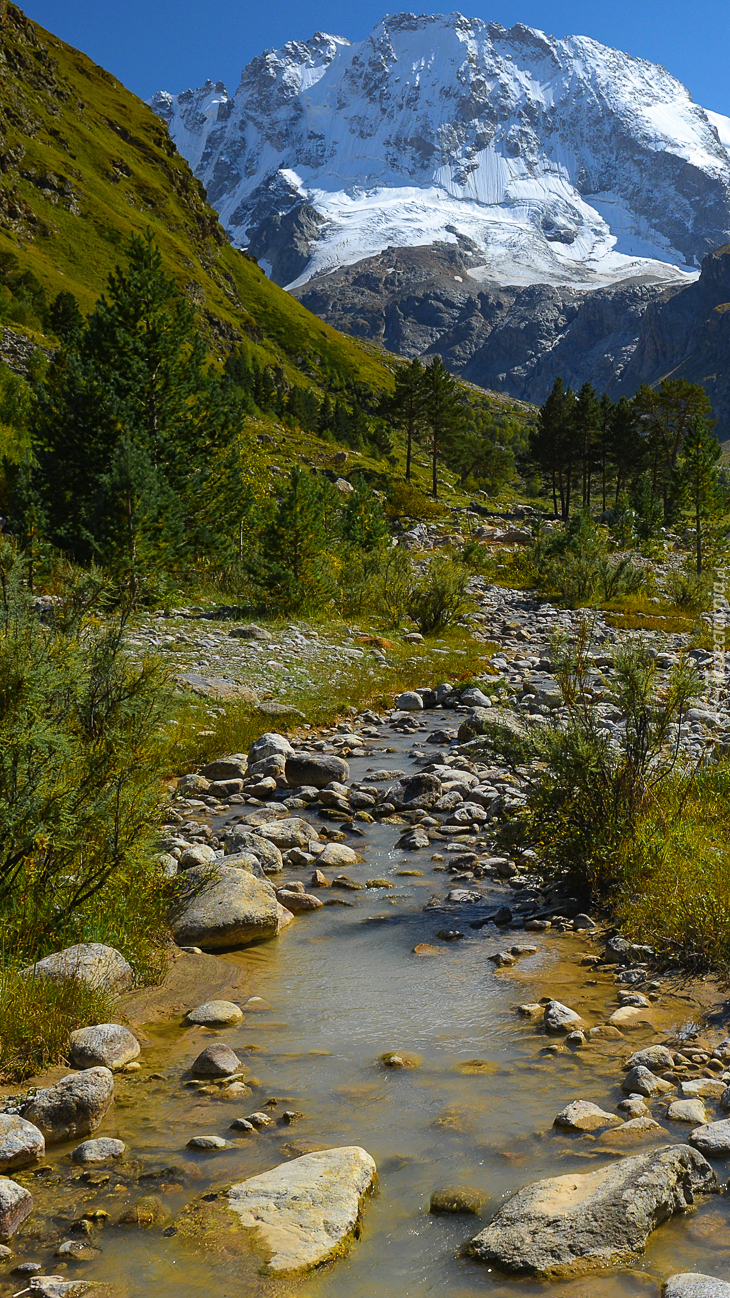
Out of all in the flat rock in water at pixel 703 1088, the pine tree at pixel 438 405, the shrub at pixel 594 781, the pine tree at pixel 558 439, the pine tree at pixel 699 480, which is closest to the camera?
the flat rock in water at pixel 703 1088

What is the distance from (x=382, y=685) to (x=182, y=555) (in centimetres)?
770

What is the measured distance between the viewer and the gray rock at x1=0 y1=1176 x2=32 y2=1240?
9.94 feet

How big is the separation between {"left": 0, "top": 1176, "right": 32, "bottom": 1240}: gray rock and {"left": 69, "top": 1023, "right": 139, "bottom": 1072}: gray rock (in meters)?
0.99

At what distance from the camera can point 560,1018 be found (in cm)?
471

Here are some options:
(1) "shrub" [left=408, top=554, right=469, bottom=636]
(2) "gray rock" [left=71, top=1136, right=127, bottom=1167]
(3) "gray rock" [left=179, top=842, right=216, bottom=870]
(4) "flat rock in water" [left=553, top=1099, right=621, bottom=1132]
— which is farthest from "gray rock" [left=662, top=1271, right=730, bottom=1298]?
(1) "shrub" [left=408, top=554, right=469, bottom=636]

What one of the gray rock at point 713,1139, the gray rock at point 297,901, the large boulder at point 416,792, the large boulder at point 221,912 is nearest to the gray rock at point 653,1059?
the gray rock at point 713,1139

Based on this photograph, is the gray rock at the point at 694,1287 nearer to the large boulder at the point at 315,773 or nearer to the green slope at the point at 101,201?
the large boulder at the point at 315,773

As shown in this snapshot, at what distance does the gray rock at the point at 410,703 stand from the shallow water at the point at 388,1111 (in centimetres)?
871

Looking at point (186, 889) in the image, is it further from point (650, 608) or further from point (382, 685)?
point (650, 608)

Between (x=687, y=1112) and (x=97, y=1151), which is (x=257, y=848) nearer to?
(x=97, y=1151)

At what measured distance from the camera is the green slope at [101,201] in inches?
3124

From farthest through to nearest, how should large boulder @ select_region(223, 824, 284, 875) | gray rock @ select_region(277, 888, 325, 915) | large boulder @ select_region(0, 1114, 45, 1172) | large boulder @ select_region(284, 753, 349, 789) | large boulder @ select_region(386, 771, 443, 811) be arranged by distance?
large boulder @ select_region(284, 753, 349, 789)
large boulder @ select_region(386, 771, 443, 811)
large boulder @ select_region(223, 824, 284, 875)
gray rock @ select_region(277, 888, 325, 915)
large boulder @ select_region(0, 1114, 45, 1172)

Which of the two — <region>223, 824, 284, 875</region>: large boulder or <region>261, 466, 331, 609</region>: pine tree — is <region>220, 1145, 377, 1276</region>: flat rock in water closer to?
<region>223, 824, 284, 875</region>: large boulder

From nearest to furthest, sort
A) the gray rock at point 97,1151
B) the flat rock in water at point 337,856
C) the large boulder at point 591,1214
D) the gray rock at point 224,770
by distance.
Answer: the large boulder at point 591,1214 < the gray rock at point 97,1151 < the flat rock in water at point 337,856 < the gray rock at point 224,770
